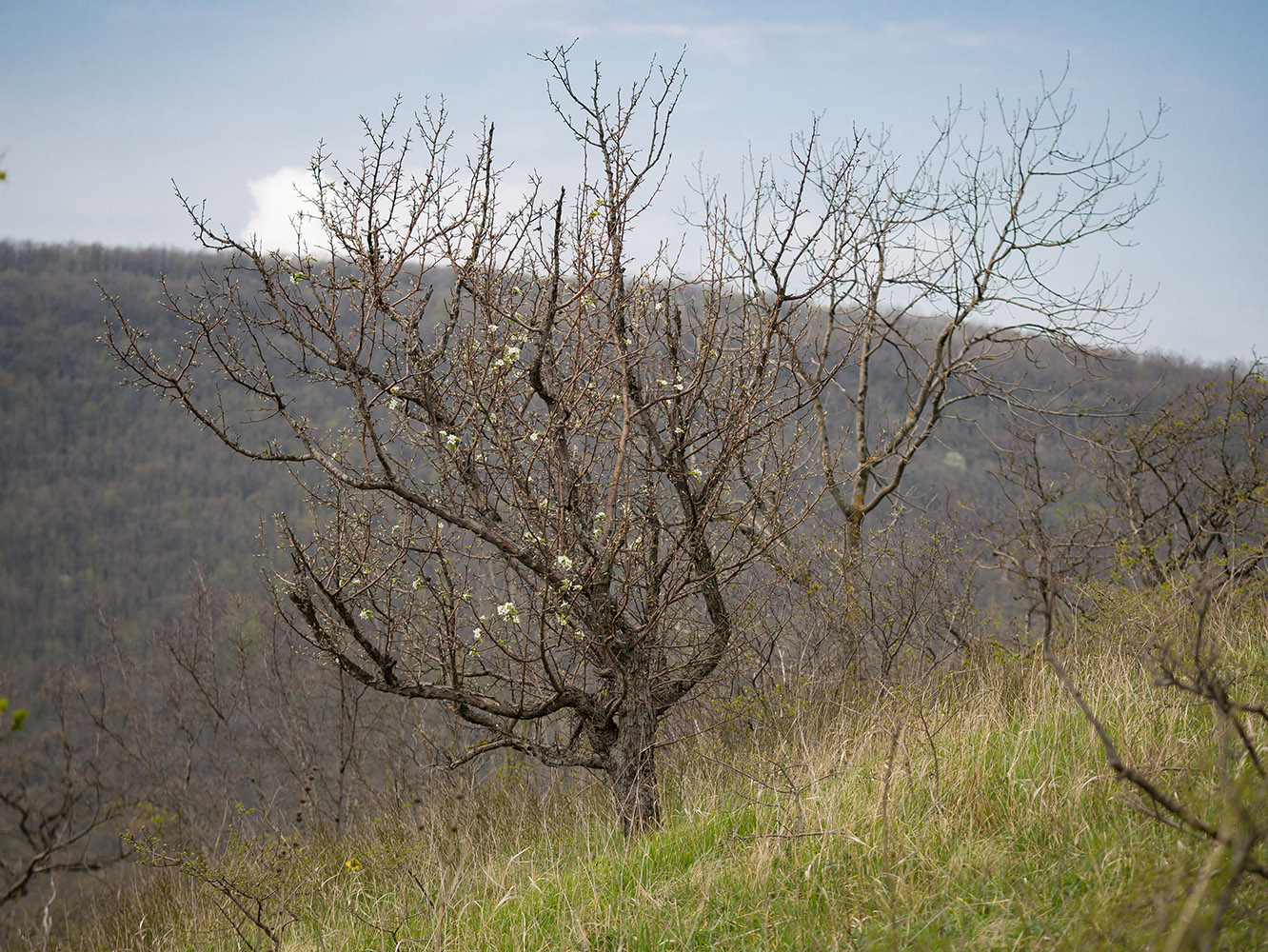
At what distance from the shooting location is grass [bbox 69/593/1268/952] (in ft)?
7.60

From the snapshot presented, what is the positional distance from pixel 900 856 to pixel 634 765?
7.04 ft

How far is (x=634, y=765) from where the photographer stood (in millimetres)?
4707

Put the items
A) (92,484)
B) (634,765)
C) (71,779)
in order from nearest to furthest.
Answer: (634,765), (71,779), (92,484)

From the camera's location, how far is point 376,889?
537cm

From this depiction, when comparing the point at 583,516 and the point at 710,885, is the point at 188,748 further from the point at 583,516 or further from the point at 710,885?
the point at 710,885

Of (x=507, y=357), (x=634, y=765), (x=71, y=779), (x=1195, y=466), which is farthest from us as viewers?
(x=71, y=779)

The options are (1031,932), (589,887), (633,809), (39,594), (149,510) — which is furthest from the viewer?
(149,510)

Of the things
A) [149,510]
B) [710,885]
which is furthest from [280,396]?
[149,510]

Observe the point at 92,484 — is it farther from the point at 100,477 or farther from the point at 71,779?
the point at 71,779

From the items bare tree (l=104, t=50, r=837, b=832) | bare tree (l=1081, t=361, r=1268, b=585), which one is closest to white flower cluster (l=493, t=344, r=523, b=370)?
bare tree (l=104, t=50, r=837, b=832)

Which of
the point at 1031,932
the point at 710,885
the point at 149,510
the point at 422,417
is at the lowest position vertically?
the point at 149,510

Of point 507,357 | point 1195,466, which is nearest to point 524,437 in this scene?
point 507,357

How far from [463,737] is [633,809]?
11.0 meters

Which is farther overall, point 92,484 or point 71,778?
point 92,484
